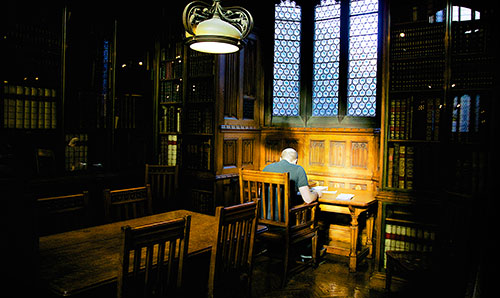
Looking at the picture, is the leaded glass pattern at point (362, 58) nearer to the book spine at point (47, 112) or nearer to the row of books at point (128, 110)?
the row of books at point (128, 110)

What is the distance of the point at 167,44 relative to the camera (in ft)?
19.4

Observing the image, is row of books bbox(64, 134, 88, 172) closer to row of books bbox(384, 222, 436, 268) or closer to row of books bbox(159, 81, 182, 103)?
row of books bbox(159, 81, 182, 103)

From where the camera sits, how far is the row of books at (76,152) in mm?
4906

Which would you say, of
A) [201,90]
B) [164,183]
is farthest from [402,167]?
[201,90]

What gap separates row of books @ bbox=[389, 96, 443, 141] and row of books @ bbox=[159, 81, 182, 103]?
312 cm

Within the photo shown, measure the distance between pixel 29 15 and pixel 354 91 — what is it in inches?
170

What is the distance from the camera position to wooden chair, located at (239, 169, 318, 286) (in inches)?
153

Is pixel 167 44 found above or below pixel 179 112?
above

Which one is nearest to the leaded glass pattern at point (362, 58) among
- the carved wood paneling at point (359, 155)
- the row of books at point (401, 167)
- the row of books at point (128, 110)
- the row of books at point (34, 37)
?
the carved wood paneling at point (359, 155)

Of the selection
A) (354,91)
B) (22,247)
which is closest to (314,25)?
(354,91)

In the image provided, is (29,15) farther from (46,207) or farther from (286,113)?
(286,113)

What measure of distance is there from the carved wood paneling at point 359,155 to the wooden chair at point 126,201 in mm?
Answer: 3022

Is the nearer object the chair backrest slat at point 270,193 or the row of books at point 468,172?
the row of books at point 468,172

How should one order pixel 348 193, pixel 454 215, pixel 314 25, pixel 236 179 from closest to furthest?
pixel 454 215 < pixel 348 193 < pixel 236 179 < pixel 314 25
